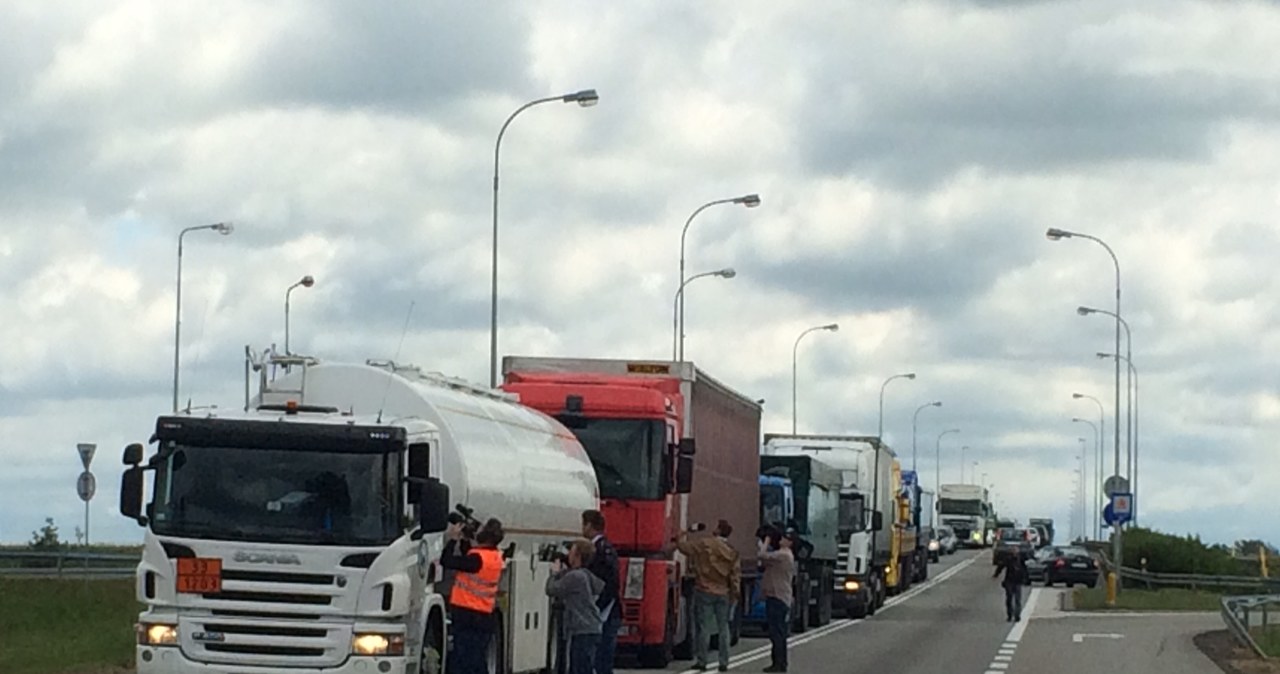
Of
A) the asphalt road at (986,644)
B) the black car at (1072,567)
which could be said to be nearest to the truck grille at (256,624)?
the asphalt road at (986,644)

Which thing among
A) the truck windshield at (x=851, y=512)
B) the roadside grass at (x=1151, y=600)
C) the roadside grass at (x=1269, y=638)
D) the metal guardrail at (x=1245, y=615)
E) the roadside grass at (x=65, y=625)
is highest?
the truck windshield at (x=851, y=512)

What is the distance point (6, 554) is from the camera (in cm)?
5953

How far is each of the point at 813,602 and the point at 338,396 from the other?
2388 cm

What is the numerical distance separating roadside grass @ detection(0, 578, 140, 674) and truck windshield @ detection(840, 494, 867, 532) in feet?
44.4

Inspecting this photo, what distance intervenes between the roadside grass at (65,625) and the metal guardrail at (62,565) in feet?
7.69

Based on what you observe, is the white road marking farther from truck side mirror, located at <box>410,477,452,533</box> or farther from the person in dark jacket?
truck side mirror, located at <box>410,477,452,533</box>

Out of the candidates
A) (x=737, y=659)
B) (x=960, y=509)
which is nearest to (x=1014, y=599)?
(x=737, y=659)

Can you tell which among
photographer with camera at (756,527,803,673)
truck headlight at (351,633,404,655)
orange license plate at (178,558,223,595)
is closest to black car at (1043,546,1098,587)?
photographer with camera at (756,527,803,673)

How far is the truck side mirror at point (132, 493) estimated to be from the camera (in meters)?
18.7

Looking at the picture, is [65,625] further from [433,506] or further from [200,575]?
[433,506]

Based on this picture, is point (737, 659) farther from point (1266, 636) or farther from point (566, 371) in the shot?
point (1266, 636)

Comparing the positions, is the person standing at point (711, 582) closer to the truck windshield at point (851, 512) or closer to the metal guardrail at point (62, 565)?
the truck windshield at point (851, 512)

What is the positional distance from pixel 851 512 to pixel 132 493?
1224 inches

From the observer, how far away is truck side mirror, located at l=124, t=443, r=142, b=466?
733 inches
